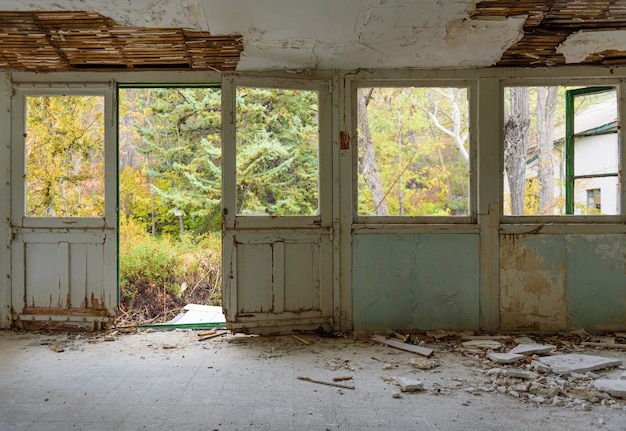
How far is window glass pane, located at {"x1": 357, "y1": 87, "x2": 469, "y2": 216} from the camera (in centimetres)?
711

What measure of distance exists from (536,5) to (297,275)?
2.99m

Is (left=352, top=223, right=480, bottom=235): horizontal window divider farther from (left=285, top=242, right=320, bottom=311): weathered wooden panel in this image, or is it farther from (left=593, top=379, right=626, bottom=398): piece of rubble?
(left=593, top=379, right=626, bottom=398): piece of rubble

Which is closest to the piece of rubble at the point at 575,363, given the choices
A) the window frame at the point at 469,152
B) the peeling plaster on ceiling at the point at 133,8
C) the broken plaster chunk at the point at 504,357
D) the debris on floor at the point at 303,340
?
the broken plaster chunk at the point at 504,357

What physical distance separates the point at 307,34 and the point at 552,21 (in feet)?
6.49

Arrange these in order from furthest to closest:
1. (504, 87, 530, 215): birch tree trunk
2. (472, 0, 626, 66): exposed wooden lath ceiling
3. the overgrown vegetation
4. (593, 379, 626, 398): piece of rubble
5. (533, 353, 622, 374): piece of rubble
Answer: the overgrown vegetation → (504, 87, 530, 215): birch tree trunk → (472, 0, 626, 66): exposed wooden lath ceiling → (533, 353, 622, 374): piece of rubble → (593, 379, 626, 398): piece of rubble

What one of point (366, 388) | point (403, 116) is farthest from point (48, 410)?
point (403, 116)

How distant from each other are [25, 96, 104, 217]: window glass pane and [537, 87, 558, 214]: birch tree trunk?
5.71 metres

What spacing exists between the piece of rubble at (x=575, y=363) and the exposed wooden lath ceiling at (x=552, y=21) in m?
2.65

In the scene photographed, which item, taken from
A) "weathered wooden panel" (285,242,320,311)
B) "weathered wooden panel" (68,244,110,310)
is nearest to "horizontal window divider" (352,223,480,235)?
"weathered wooden panel" (285,242,320,311)

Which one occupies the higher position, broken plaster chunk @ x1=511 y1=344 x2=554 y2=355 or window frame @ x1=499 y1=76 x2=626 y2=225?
window frame @ x1=499 y1=76 x2=626 y2=225

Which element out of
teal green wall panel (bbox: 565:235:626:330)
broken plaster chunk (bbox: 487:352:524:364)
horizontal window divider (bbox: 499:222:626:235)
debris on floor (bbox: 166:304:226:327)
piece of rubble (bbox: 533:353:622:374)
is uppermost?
horizontal window divider (bbox: 499:222:626:235)

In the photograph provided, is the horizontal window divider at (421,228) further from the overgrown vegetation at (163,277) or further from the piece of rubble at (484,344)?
the overgrown vegetation at (163,277)

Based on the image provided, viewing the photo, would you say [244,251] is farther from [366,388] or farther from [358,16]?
[358,16]

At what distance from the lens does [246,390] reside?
2912 mm
